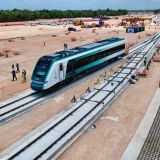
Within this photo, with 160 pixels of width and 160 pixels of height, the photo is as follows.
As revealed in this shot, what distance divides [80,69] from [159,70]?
493 inches

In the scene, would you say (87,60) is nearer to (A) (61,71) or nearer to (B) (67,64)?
(B) (67,64)

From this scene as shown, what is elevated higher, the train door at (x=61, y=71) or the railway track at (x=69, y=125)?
the train door at (x=61, y=71)

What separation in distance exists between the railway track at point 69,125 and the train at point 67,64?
10.6ft

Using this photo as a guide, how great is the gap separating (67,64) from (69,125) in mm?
9791

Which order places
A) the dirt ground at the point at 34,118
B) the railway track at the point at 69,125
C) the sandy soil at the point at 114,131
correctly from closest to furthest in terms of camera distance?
the railway track at the point at 69,125 < the sandy soil at the point at 114,131 < the dirt ground at the point at 34,118

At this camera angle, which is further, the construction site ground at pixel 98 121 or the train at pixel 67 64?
the train at pixel 67 64

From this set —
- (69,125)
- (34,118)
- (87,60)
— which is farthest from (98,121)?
(87,60)

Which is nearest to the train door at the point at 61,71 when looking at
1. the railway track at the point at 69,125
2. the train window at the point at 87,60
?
the train window at the point at 87,60

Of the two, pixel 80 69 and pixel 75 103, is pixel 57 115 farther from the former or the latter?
pixel 80 69

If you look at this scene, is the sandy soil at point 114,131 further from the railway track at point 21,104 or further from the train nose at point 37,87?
the train nose at point 37,87

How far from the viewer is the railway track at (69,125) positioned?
1684 cm

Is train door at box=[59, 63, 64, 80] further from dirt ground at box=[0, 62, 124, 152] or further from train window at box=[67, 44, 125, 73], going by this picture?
dirt ground at box=[0, 62, 124, 152]

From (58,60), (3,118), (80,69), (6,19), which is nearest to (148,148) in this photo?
(3,118)

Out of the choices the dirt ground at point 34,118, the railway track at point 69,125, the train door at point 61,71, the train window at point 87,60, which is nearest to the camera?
the railway track at point 69,125
